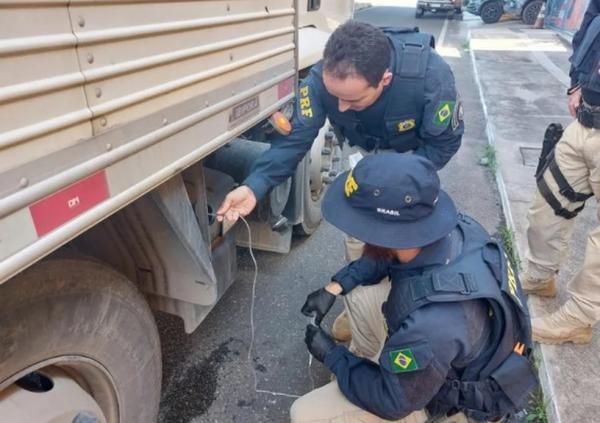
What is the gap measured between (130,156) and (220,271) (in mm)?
997

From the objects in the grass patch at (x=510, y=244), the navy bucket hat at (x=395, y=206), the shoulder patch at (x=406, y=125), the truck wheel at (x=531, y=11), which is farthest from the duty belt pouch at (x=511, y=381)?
the truck wheel at (x=531, y=11)

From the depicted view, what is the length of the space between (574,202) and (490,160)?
239 centimetres

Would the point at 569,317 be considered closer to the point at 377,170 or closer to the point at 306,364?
the point at 306,364

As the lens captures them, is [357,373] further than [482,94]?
No

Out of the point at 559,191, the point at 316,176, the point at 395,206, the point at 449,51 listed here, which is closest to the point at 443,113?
the point at 559,191

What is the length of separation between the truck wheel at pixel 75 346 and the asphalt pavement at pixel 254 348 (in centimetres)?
58

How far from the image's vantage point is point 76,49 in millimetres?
954

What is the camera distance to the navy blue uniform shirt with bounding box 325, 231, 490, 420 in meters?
1.37

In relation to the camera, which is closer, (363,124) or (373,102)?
(373,102)

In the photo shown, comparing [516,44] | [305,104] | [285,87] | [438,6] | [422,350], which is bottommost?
[438,6]

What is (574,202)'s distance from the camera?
2473 millimetres

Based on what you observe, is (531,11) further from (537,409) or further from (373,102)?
(537,409)

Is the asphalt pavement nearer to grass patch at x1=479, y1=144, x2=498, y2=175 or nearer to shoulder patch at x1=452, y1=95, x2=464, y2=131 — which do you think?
grass patch at x1=479, y1=144, x2=498, y2=175

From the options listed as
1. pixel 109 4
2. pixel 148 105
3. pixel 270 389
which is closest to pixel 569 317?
pixel 270 389
